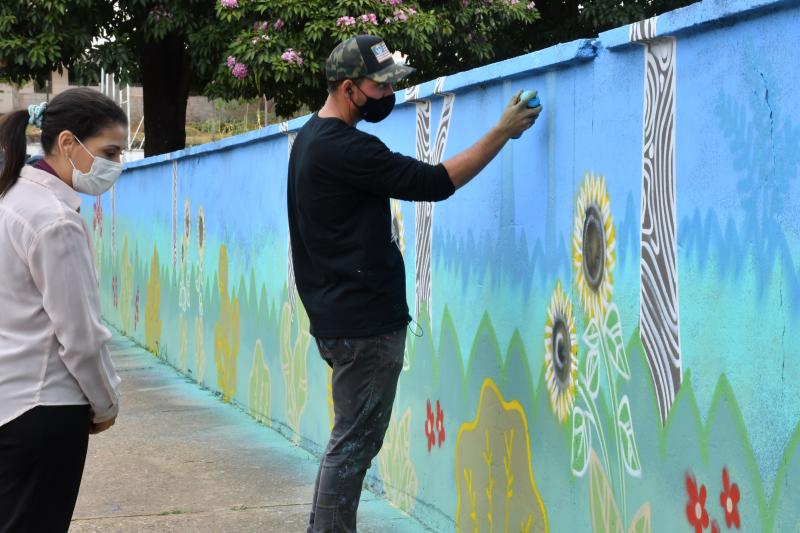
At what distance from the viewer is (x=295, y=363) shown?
7469mm

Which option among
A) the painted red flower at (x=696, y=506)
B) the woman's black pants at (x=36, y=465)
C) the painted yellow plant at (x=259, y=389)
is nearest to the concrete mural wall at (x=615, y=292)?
the painted red flower at (x=696, y=506)

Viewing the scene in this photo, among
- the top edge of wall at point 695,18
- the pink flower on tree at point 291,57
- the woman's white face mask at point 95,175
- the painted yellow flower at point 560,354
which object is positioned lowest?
the painted yellow flower at point 560,354

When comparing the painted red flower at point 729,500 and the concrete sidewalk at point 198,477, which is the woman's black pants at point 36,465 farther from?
the concrete sidewalk at point 198,477

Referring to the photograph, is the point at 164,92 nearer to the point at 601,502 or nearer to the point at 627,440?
the point at 601,502

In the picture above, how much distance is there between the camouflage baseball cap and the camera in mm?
4273

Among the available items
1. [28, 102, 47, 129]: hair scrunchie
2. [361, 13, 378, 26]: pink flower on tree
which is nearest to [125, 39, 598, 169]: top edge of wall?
[28, 102, 47, 129]: hair scrunchie

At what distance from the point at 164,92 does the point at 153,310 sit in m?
10.7

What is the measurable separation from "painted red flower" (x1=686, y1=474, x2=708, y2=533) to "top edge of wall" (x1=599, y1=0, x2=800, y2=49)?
1.19 metres

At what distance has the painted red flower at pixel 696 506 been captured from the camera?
3.36m

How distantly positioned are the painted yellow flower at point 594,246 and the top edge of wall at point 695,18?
46 cm

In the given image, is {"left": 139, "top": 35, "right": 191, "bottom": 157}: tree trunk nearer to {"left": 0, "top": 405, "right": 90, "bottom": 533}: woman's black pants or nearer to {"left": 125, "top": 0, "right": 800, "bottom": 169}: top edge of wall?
{"left": 125, "top": 0, "right": 800, "bottom": 169}: top edge of wall

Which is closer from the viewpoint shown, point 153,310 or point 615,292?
point 615,292

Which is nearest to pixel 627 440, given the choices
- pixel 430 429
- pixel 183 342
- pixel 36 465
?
pixel 36 465

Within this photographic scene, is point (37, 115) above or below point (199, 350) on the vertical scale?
above
